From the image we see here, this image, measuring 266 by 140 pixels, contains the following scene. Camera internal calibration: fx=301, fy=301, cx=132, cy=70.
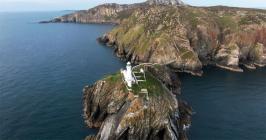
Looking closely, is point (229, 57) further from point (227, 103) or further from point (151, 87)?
point (151, 87)

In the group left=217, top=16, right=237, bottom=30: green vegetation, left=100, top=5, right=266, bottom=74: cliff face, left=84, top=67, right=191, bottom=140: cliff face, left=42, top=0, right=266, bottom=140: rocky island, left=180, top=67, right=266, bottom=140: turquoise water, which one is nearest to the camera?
left=84, top=67, right=191, bottom=140: cliff face

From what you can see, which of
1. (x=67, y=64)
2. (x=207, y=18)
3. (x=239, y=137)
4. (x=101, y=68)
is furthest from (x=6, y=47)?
(x=239, y=137)

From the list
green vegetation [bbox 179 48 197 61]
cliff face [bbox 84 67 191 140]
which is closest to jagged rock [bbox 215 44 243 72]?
green vegetation [bbox 179 48 197 61]

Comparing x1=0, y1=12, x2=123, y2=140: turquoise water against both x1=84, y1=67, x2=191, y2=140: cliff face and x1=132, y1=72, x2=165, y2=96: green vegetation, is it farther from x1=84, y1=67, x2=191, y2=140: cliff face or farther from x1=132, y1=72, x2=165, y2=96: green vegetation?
x1=132, y1=72, x2=165, y2=96: green vegetation

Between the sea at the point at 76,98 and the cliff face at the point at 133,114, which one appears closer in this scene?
the cliff face at the point at 133,114

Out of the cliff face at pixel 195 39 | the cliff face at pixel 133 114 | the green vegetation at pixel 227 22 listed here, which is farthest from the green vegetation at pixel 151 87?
the green vegetation at pixel 227 22

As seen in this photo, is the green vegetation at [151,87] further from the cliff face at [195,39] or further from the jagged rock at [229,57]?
the jagged rock at [229,57]

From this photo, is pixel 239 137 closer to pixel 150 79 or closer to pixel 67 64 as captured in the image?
pixel 150 79
